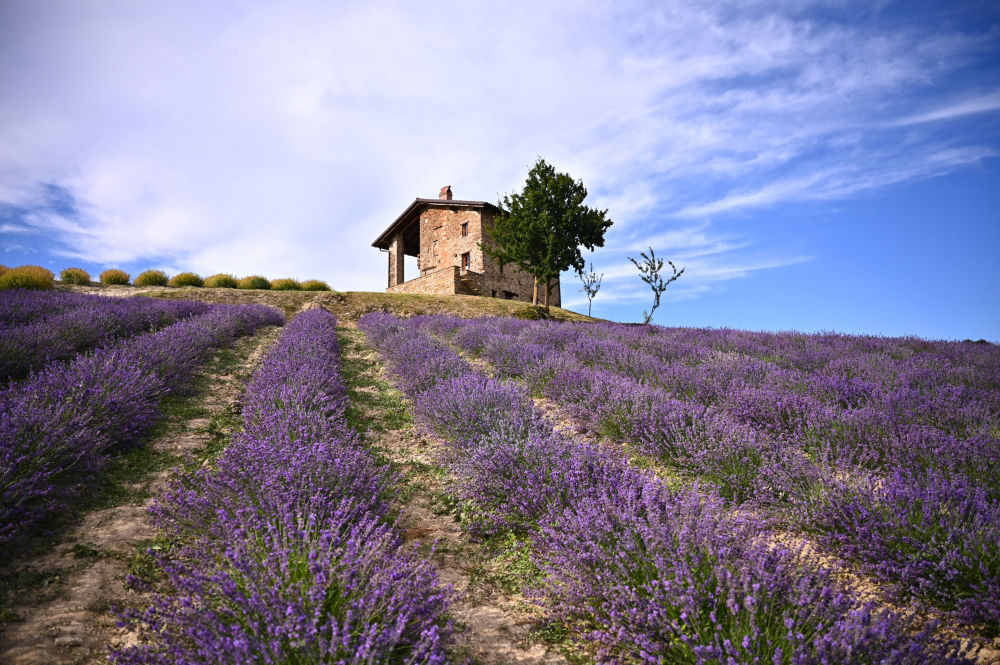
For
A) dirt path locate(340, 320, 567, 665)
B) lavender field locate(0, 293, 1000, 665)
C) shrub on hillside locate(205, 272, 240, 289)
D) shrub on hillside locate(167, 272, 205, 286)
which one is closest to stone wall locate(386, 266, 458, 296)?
shrub on hillside locate(205, 272, 240, 289)

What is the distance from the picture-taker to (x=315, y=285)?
17.1 metres

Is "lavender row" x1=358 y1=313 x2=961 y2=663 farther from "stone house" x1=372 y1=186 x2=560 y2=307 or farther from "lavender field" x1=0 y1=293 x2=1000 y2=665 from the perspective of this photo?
"stone house" x1=372 y1=186 x2=560 y2=307

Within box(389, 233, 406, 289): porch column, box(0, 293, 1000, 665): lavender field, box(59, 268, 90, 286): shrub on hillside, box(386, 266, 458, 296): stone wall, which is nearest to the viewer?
box(0, 293, 1000, 665): lavender field

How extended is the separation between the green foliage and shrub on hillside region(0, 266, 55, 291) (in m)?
5.95

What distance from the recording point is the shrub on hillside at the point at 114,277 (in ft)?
48.5

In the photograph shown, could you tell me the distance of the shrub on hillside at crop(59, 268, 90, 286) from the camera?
1419cm

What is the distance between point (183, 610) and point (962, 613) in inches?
108

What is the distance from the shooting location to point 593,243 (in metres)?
17.2

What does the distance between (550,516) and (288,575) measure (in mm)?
1132

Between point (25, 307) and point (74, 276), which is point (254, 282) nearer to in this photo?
point (74, 276)

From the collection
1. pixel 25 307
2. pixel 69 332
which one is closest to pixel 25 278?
pixel 25 307

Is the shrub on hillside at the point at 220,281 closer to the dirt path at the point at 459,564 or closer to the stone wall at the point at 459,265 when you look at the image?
the stone wall at the point at 459,265

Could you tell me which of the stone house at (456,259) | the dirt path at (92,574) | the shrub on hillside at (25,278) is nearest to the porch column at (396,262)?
the stone house at (456,259)

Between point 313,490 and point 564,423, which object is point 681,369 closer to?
point 564,423
